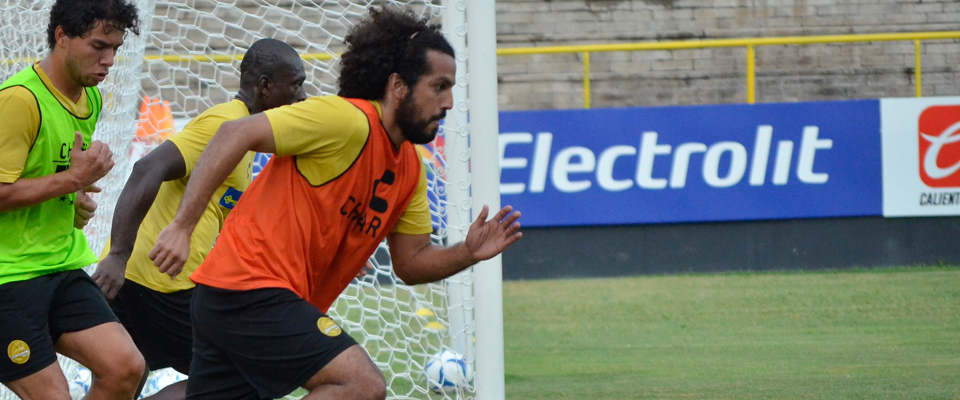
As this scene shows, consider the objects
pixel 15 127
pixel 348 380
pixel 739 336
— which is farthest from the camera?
pixel 739 336

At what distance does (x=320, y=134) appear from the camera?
9.59 ft

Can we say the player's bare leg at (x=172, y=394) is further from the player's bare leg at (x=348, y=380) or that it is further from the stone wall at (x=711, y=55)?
the stone wall at (x=711, y=55)

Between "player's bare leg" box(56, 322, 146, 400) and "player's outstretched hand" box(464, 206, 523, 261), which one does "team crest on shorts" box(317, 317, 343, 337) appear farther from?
"player's bare leg" box(56, 322, 146, 400)

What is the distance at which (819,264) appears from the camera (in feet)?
31.7

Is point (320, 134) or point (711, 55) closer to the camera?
point (320, 134)

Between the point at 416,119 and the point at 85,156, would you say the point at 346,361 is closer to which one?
the point at 416,119

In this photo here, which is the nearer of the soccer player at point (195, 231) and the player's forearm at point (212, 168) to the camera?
the player's forearm at point (212, 168)

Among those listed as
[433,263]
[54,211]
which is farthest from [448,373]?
[54,211]

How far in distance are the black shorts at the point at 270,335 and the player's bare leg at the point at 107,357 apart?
2.03 feet

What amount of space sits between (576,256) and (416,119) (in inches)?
272

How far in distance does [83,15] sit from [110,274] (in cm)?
94

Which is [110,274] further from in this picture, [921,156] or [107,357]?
[921,156]

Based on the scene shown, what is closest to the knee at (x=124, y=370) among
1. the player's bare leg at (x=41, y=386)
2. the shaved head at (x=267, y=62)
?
the player's bare leg at (x=41, y=386)

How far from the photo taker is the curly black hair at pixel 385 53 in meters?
3.15
